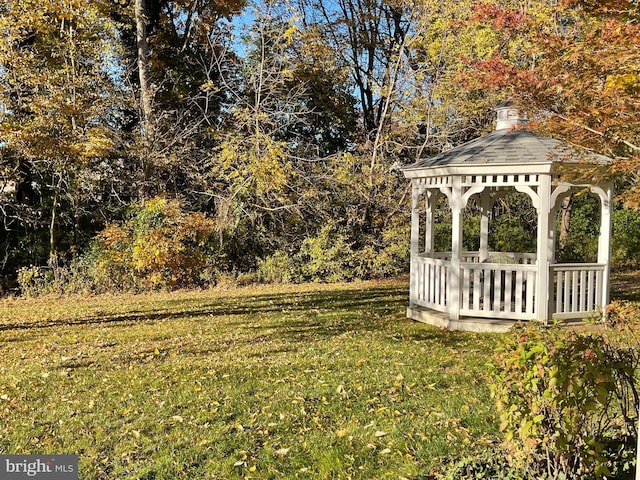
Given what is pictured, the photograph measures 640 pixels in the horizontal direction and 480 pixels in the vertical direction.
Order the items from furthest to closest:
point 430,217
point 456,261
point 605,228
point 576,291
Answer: point 430,217 < point 605,228 < point 456,261 < point 576,291

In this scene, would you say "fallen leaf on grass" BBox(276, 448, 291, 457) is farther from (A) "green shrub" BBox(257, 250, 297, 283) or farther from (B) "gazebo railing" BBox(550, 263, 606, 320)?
(A) "green shrub" BBox(257, 250, 297, 283)

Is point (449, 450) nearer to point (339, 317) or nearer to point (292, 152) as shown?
point (339, 317)

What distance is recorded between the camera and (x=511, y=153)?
8.59 metres

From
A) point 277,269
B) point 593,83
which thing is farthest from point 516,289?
point 277,269

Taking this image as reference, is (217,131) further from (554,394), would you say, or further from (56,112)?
(554,394)

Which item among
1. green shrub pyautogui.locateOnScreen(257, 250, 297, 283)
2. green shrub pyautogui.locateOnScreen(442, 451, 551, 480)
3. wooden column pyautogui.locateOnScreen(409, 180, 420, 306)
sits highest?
wooden column pyautogui.locateOnScreen(409, 180, 420, 306)

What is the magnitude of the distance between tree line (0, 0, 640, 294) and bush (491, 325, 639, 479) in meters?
11.5

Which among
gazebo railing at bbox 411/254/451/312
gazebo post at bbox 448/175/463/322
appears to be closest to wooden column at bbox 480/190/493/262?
gazebo railing at bbox 411/254/451/312

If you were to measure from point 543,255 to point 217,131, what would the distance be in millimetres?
10394


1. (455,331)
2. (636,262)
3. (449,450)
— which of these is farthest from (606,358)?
(636,262)

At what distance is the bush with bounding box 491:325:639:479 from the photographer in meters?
2.90

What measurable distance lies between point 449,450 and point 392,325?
5.09m

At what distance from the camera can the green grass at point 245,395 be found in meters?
4.10

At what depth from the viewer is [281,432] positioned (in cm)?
456
